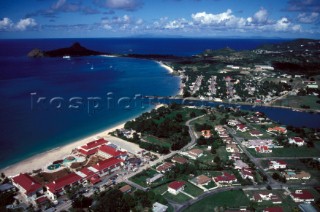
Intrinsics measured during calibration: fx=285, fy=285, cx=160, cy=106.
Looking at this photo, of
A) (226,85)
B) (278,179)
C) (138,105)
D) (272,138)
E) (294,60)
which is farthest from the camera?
(294,60)

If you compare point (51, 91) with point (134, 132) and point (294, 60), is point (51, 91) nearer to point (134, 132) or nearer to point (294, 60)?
point (134, 132)

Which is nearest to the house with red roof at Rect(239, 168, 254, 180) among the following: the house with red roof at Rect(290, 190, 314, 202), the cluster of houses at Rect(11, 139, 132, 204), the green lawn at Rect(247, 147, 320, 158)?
the house with red roof at Rect(290, 190, 314, 202)

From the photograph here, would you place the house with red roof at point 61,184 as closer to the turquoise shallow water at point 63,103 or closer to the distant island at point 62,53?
the turquoise shallow water at point 63,103

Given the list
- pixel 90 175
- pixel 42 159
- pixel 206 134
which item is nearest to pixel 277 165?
pixel 206 134

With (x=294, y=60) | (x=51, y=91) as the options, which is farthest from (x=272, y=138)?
(x=294, y=60)

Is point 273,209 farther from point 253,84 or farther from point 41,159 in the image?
point 253,84

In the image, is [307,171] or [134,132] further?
[134,132]
